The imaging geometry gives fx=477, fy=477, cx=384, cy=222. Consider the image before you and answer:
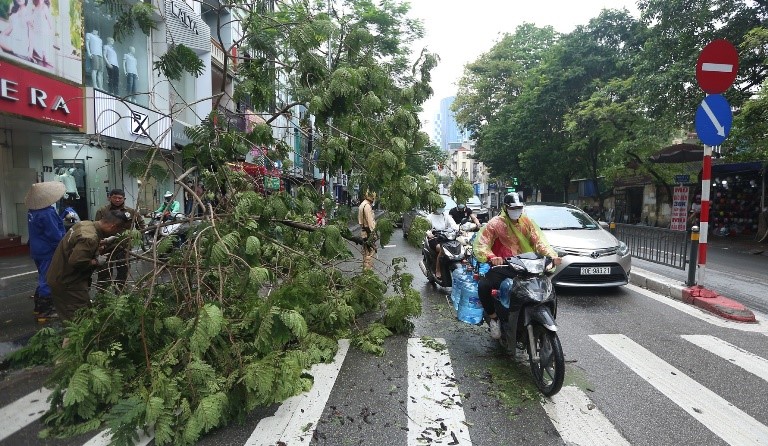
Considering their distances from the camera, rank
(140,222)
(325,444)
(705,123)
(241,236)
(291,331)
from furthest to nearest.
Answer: (705,123) < (140,222) < (241,236) < (291,331) < (325,444)

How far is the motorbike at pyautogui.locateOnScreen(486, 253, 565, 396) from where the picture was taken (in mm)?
3662

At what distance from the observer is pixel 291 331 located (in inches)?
136

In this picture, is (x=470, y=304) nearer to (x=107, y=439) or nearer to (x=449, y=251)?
(x=449, y=251)

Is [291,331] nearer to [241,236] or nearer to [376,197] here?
[241,236]

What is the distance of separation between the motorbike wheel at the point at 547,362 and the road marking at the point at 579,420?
0.13m

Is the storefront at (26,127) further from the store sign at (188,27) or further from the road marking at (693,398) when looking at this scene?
the road marking at (693,398)

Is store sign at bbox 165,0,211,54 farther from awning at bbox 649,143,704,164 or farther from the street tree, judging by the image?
awning at bbox 649,143,704,164

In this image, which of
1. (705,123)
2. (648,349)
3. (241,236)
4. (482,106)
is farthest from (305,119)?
(482,106)

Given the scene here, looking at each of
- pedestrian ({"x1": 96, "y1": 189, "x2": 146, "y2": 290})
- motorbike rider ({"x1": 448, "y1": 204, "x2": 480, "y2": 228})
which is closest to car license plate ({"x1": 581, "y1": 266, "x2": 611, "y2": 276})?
motorbike rider ({"x1": 448, "y1": 204, "x2": 480, "y2": 228})

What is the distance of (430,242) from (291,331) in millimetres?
4768

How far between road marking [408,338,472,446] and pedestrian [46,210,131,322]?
3064 mm

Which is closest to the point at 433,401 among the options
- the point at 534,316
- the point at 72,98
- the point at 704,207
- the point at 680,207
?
the point at 534,316

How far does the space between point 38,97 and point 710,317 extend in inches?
497

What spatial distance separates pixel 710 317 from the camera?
244 inches
